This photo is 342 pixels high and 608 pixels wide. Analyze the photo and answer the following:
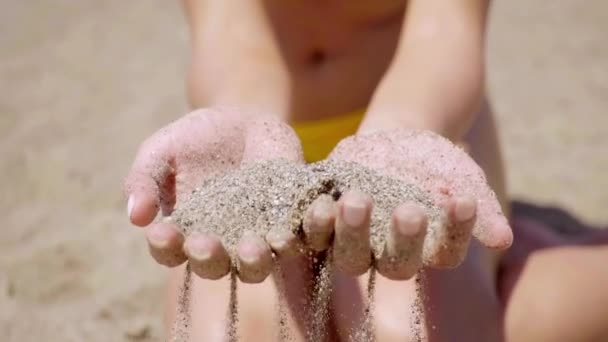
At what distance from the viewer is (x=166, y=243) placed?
714 millimetres

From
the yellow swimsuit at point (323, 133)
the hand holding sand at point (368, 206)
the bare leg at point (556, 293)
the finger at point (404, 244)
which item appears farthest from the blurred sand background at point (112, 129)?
the finger at point (404, 244)

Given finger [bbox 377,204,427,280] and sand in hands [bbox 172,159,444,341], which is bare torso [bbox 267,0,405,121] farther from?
finger [bbox 377,204,427,280]

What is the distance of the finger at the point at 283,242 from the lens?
728 mm

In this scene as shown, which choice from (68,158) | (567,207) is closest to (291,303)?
(567,207)

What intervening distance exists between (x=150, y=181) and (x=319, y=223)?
0.21 meters

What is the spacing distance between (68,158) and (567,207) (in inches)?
43.6

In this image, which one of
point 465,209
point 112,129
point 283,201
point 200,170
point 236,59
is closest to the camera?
point 465,209

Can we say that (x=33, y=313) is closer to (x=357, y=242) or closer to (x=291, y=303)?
(x=291, y=303)

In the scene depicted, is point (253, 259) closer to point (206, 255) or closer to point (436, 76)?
point (206, 255)

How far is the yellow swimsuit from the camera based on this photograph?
4.25 feet

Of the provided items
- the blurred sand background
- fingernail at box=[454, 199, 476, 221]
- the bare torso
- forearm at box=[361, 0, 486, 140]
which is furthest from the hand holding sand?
the blurred sand background

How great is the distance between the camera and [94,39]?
2.48 m

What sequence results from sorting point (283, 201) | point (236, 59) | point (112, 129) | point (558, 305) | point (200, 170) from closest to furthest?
1. point (283, 201)
2. point (200, 170)
3. point (558, 305)
4. point (236, 59)
5. point (112, 129)

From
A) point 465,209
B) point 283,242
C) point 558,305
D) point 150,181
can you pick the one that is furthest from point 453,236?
point 558,305
